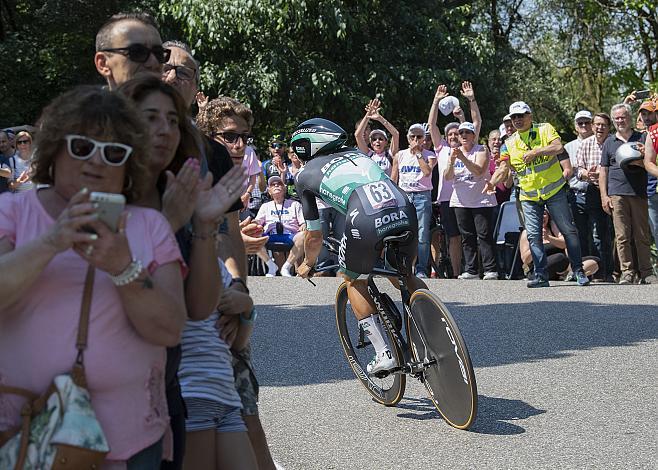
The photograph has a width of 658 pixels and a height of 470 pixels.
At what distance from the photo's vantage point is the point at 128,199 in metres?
2.95

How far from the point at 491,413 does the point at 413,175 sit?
8.37 m

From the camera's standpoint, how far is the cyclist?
22.5 feet

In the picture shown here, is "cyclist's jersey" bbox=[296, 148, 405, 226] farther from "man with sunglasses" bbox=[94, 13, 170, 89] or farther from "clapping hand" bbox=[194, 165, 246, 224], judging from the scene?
"clapping hand" bbox=[194, 165, 246, 224]

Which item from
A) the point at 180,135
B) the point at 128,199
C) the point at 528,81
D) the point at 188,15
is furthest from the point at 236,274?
the point at 528,81

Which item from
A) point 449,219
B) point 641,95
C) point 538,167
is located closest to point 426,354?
point 538,167

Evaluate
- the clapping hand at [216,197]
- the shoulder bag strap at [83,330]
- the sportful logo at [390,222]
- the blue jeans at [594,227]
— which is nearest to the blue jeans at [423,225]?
the blue jeans at [594,227]

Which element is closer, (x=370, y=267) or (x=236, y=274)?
(x=236, y=274)

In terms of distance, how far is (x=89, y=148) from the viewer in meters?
2.77

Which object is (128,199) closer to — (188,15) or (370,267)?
(370,267)

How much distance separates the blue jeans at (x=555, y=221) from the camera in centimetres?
1318

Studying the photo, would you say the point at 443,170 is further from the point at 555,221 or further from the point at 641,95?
the point at 641,95

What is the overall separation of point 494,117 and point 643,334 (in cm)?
1852

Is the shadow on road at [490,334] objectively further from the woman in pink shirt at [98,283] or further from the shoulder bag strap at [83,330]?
the shoulder bag strap at [83,330]

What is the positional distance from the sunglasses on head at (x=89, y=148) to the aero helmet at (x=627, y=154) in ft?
37.1
